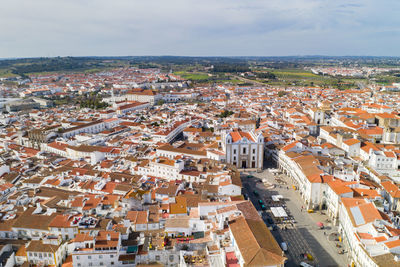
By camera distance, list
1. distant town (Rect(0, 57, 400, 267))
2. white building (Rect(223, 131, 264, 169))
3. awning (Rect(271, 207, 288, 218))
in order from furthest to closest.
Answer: white building (Rect(223, 131, 264, 169))
awning (Rect(271, 207, 288, 218))
distant town (Rect(0, 57, 400, 267))

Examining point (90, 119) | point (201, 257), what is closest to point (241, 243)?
point (201, 257)

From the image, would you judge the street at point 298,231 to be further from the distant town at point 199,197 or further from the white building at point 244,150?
the white building at point 244,150

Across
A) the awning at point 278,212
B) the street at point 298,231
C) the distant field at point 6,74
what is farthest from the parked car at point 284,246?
the distant field at point 6,74

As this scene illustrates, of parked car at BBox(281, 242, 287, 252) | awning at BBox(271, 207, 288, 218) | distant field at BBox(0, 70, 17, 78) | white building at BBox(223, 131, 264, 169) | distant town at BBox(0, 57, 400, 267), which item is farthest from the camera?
distant field at BBox(0, 70, 17, 78)

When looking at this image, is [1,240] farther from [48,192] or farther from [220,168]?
[220,168]

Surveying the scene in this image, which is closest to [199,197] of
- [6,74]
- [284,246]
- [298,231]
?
[284,246]

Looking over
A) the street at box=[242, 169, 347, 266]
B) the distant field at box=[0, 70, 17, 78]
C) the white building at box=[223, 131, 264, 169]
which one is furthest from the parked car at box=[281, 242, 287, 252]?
the distant field at box=[0, 70, 17, 78]

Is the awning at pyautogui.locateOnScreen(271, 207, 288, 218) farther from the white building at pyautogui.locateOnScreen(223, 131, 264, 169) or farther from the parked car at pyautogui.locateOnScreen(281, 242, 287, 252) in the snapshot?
the white building at pyautogui.locateOnScreen(223, 131, 264, 169)

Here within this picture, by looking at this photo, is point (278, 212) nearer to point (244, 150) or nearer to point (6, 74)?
point (244, 150)

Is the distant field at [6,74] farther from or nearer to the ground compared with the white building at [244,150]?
farther from the ground
